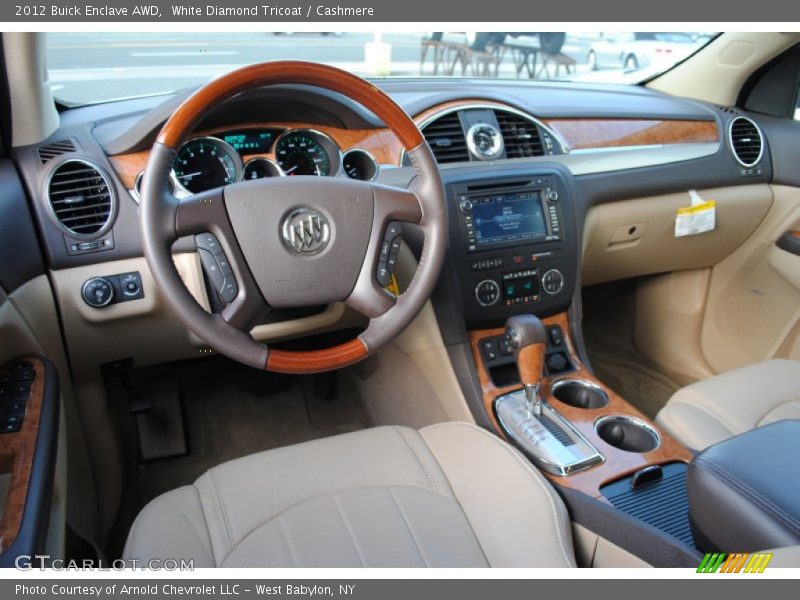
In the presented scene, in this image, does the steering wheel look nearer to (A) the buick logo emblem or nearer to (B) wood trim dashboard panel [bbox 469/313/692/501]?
(A) the buick logo emblem

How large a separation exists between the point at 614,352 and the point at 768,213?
79 centimetres

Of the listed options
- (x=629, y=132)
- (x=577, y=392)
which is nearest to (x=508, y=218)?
(x=577, y=392)

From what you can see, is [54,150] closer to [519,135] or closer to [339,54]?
[339,54]

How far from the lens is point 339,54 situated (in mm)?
1729

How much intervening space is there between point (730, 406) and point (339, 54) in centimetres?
133

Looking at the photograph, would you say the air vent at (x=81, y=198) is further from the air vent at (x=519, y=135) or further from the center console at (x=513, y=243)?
the air vent at (x=519, y=135)

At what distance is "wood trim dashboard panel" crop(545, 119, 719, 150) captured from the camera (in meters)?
2.19

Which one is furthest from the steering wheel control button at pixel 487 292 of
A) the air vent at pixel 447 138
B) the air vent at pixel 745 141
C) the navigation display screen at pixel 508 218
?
the air vent at pixel 745 141

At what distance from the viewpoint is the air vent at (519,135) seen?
6.79 ft

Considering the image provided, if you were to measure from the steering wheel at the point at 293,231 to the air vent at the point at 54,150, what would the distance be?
19.6 inches

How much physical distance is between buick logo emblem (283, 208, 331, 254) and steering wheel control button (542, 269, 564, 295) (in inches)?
31.5

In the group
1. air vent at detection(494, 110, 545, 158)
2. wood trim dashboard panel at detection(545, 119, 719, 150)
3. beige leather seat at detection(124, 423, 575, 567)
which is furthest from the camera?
wood trim dashboard panel at detection(545, 119, 719, 150)

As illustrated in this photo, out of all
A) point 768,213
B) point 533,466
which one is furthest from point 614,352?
point 533,466

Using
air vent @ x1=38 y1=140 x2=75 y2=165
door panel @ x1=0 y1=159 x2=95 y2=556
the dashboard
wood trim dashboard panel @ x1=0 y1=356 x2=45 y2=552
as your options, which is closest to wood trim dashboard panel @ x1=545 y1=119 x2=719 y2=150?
the dashboard
